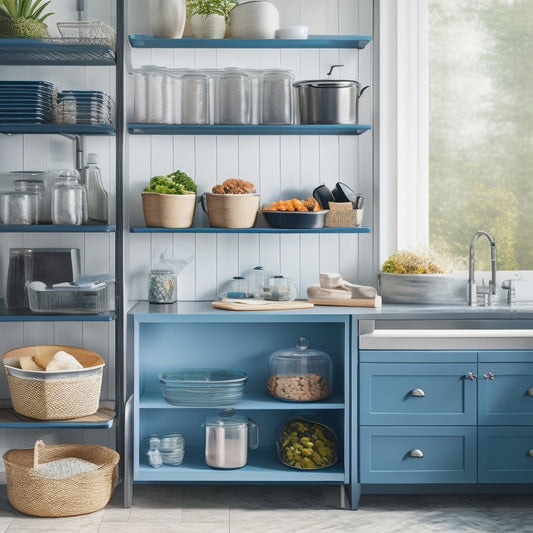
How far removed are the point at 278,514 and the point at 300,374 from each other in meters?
0.61

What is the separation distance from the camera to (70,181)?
337 cm

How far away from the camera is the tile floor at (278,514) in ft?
10.2

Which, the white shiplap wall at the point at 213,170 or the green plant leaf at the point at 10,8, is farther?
the white shiplap wall at the point at 213,170

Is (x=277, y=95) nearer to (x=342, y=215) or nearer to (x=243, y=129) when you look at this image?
(x=243, y=129)

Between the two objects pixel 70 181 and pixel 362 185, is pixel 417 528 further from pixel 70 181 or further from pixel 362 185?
pixel 70 181

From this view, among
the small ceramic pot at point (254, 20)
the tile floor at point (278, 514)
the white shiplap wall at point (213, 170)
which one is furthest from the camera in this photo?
the white shiplap wall at point (213, 170)

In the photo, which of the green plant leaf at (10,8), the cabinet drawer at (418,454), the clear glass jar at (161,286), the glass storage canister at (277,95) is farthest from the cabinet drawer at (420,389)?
the green plant leaf at (10,8)

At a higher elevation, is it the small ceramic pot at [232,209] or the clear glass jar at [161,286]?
the small ceramic pot at [232,209]

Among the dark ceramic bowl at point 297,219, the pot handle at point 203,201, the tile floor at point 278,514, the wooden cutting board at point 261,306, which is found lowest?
the tile floor at point 278,514

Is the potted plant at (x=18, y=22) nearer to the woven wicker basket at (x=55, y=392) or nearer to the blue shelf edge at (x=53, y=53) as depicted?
the blue shelf edge at (x=53, y=53)

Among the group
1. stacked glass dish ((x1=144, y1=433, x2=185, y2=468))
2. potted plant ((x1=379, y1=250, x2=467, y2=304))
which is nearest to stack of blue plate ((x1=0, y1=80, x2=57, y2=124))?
stacked glass dish ((x1=144, y1=433, x2=185, y2=468))

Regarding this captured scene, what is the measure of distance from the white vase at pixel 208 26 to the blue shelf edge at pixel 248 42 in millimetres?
41

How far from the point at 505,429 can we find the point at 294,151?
1.61 meters

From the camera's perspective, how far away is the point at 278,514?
3266 mm
